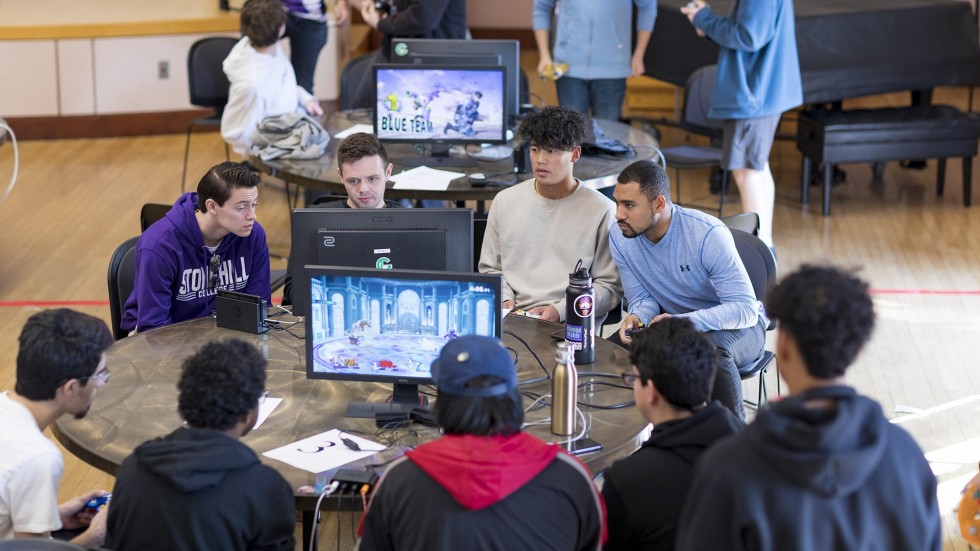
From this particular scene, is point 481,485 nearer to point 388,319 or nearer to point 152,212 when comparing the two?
point 388,319

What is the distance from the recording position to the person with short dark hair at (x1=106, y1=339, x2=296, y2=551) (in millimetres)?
2430

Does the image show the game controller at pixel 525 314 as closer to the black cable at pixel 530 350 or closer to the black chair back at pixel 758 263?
the black cable at pixel 530 350

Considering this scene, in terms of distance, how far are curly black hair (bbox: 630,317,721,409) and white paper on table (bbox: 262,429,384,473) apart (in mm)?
727

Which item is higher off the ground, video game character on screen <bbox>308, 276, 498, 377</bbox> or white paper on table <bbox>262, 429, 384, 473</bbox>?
video game character on screen <bbox>308, 276, 498, 377</bbox>

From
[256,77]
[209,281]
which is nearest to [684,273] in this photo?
[209,281]

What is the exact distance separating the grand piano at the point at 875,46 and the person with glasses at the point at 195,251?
14.3ft

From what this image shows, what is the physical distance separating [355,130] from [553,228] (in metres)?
2.00

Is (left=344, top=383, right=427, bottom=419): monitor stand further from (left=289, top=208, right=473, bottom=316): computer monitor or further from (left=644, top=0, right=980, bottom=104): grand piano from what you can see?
(left=644, top=0, right=980, bottom=104): grand piano

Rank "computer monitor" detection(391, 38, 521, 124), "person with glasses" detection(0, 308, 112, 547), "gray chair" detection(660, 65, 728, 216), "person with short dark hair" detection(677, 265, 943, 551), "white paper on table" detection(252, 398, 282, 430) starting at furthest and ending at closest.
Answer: "gray chair" detection(660, 65, 728, 216), "computer monitor" detection(391, 38, 521, 124), "white paper on table" detection(252, 398, 282, 430), "person with glasses" detection(0, 308, 112, 547), "person with short dark hair" detection(677, 265, 943, 551)

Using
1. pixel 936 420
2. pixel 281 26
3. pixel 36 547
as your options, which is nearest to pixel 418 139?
pixel 281 26

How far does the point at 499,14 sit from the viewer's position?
12.1 metres

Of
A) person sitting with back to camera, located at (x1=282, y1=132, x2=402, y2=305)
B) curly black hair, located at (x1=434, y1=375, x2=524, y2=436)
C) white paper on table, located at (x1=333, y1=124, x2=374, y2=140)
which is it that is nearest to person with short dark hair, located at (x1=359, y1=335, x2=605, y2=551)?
curly black hair, located at (x1=434, y1=375, x2=524, y2=436)

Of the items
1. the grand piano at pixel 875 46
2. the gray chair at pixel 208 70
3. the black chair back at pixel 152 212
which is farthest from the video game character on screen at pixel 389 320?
the grand piano at pixel 875 46

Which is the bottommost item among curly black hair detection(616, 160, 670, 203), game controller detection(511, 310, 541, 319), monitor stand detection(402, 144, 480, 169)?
game controller detection(511, 310, 541, 319)
